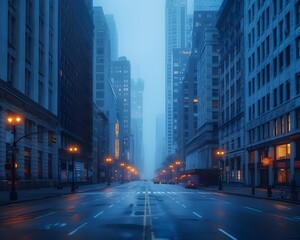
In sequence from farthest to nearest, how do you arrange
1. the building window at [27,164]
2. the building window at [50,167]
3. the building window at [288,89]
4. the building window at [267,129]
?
the building window at [50,167]
the building window at [267,129]
the building window at [27,164]
the building window at [288,89]

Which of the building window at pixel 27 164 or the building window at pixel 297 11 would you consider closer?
the building window at pixel 297 11

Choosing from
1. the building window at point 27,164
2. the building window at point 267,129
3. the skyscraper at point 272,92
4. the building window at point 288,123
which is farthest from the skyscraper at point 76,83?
the building window at point 288,123

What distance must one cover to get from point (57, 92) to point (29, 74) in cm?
1568

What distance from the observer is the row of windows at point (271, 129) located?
209 ft

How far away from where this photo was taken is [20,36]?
63500 mm

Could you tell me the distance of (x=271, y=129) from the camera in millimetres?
70938

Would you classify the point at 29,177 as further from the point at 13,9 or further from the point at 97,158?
the point at 97,158

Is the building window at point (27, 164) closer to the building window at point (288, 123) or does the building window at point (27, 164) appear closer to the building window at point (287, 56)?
the building window at point (288, 123)

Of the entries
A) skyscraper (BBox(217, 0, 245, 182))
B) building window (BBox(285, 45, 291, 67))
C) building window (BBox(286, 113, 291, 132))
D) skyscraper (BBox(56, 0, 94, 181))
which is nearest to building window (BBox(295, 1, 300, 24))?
building window (BBox(285, 45, 291, 67))

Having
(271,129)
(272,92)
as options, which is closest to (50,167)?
(271,129)

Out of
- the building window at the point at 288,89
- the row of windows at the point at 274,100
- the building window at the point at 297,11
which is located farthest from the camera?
the row of windows at the point at 274,100

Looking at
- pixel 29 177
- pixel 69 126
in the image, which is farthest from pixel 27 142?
pixel 69 126

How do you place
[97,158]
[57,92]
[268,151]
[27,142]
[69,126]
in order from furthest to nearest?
[97,158] < [69,126] < [57,92] < [268,151] < [27,142]

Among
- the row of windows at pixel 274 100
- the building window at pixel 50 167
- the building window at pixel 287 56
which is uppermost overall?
the building window at pixel 287 56
